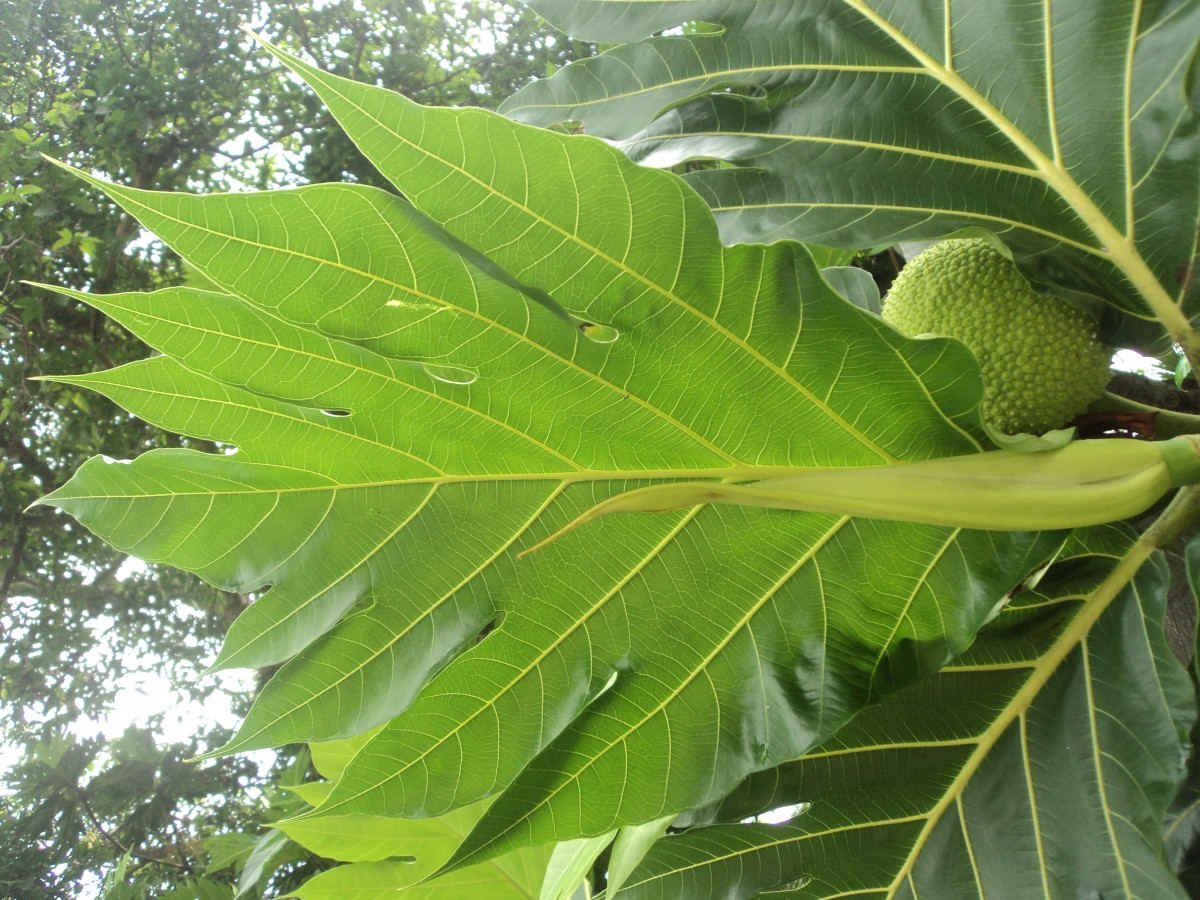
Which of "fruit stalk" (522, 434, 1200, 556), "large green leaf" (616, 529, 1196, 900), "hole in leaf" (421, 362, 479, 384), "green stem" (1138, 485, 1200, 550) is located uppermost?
"hole in leaf" (421, 362, 479, 384)

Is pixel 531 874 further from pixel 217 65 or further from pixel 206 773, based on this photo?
pixel 217 65

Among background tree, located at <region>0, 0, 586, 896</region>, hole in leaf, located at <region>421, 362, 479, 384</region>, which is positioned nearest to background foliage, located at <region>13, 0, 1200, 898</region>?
hole in leaf, located at <region>421, 362, 479, 384</region>

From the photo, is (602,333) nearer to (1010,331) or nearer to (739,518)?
(739,518)

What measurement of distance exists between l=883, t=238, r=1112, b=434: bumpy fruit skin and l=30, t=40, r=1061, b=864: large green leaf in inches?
3.8

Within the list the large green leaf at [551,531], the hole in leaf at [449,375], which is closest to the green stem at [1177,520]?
the large green leaf at [551,531]

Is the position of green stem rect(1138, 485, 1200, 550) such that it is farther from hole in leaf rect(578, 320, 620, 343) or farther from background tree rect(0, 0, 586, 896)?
background tree rect(0, 0, 586, 896)

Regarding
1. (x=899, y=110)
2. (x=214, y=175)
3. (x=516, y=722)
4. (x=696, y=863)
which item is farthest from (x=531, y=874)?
(x=214, y=175)

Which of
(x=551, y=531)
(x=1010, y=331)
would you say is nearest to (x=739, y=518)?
(x=551, y=531)

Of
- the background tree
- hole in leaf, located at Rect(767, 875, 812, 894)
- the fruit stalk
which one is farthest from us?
the background tree

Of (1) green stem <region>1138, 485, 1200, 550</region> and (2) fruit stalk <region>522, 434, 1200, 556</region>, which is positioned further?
(1) green stem <region>1138, 485, 1200, 550</region>

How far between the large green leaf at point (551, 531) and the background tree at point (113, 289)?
124 inches

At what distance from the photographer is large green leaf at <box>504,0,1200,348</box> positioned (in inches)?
23.6

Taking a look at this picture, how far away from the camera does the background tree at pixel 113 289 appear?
3.58 metres

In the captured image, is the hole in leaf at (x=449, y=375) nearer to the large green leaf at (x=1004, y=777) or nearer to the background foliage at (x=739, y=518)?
the background foliage at (x=739, y=518)
